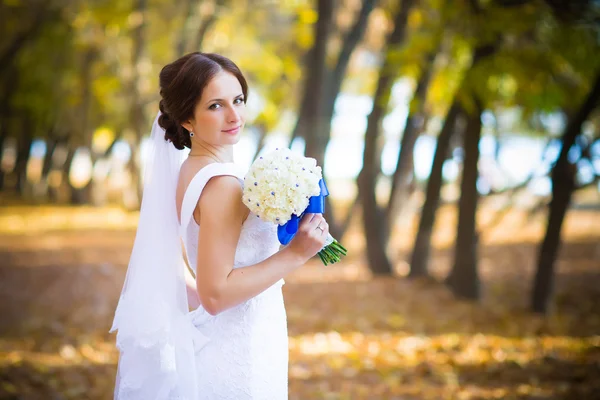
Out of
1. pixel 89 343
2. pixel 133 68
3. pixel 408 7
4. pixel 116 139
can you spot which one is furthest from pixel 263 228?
pixel 116 139

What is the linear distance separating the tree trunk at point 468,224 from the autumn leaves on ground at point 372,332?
25cm

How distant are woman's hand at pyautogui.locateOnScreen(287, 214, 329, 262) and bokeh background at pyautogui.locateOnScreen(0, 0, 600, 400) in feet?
11.9

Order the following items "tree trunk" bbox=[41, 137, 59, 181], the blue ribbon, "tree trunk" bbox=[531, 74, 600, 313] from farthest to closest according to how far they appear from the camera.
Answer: "tree trunk" bbox=[41, 137, 59, 181]
"tree trunk" bbox=[531, 74, 600, 313]
the blue ribbon

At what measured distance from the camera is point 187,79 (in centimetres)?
230

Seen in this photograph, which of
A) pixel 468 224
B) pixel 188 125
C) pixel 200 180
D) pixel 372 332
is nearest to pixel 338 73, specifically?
pixel 468 224

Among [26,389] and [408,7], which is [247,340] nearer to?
[26,389]

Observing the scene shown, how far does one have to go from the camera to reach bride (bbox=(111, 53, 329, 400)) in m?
2.21

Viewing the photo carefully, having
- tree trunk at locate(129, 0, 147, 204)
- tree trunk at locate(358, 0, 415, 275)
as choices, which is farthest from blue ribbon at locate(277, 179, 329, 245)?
tree trunk at locate(129, 0, 147, 204)

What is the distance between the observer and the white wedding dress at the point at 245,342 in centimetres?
237

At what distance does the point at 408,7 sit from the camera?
10516 mm

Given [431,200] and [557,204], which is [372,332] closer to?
[557,204]

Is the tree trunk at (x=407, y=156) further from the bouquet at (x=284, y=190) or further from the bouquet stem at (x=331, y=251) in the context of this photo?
the bouquet at (x=284, y=190)

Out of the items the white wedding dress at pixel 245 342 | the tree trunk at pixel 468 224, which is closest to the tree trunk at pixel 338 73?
the tree trunk at pixel 468 224

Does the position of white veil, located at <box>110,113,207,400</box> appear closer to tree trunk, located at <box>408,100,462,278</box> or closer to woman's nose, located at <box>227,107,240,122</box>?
woman's nose, located at <box>227,107,240,122</box>
